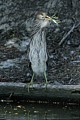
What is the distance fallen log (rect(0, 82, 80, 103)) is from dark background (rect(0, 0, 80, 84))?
1.04 meters

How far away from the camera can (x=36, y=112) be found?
8.41 m

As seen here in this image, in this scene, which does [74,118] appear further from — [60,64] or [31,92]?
[60,64]

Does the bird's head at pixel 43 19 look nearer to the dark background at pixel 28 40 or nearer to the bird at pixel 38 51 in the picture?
the bird at pixel 38 51

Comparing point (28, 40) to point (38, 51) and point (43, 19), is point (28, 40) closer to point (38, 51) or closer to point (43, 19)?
point (38, 51)

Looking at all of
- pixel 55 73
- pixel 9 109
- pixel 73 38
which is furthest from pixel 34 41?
pixel 73 38

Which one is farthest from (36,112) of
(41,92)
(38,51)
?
(38,51)

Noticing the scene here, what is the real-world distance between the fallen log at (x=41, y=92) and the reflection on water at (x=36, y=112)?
0.44 feet

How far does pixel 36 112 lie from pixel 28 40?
346 cm

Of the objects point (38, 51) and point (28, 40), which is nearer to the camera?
point (38, 51)

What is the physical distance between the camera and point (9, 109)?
8.62 m

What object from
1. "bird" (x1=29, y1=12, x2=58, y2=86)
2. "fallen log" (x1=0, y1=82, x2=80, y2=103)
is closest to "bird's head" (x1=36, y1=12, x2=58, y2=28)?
"bird" (x1=29, y1=12, x2=58, y2=86)

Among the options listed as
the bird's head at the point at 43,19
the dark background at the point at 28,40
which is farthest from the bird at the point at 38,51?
the dark background at the point at 28,40

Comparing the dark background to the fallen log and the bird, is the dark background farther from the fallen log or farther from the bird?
the fallen log

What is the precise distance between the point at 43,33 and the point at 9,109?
1.70 metres
